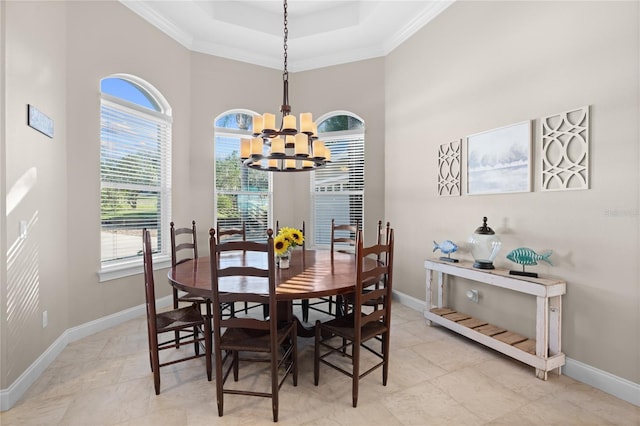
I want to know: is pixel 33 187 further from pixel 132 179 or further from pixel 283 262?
pixel 283 262

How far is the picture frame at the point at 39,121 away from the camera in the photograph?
2.32 m

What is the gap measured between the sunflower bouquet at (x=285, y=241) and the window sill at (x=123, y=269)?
207cm

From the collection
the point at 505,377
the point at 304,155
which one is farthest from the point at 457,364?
the point at 304,155

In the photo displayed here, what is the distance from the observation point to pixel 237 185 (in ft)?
15.9

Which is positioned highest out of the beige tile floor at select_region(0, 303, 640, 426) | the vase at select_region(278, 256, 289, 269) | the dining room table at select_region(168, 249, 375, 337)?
the vase at select_region(278, 256, 289, 269)

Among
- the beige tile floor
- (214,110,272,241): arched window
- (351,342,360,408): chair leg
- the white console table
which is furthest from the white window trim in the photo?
(351,342,360,408): chair leg

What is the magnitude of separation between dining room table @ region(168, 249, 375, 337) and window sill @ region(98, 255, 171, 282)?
1.12 m

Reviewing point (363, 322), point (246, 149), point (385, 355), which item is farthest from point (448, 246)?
point (246, 149)

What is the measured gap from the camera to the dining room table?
2.03 meters

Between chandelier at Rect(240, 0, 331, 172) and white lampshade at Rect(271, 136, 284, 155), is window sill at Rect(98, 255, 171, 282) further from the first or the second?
white lampshade at Rect(271, 136, 284, 155)

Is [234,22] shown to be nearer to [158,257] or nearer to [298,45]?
[298,45]

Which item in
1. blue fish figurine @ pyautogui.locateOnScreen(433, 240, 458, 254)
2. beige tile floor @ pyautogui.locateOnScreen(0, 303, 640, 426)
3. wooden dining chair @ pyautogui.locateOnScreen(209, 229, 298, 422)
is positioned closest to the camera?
wooden dining chair @ pyautogui.locateOnScreen(209, 229, 298, 422)

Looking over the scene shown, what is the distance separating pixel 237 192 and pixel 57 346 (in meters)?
2.75

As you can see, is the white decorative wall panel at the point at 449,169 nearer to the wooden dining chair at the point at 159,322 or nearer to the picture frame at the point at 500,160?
the picture frame at the point at 500,160
